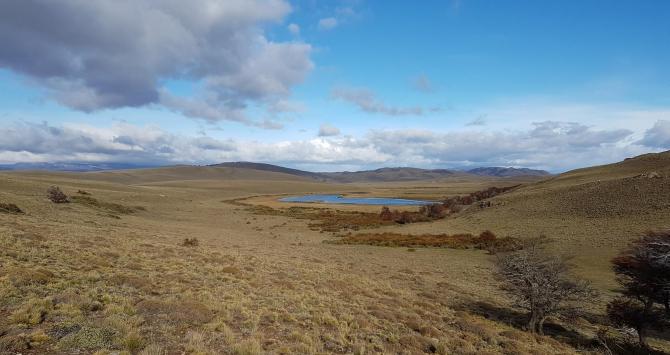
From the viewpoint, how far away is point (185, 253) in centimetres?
2323

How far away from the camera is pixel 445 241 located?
39156 millimetres

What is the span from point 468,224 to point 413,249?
1647 centimetres

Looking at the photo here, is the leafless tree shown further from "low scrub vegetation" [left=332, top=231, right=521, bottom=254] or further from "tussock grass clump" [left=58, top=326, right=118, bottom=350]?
"low scrub vegetation" [left=332, top=231, right=521, bottom=254]

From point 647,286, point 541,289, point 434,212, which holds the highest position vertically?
point 647,286

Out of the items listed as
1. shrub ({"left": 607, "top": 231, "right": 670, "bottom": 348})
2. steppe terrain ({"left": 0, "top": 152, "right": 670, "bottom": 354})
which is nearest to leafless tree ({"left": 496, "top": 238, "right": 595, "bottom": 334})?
steppe terrain ({"left": 0, "top": 152, "right": 670, "bottom": 354})

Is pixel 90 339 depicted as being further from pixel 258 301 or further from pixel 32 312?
pixel 258 301

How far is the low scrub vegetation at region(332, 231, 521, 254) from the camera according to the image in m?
35.4

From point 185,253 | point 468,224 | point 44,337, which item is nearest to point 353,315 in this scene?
point 44,337

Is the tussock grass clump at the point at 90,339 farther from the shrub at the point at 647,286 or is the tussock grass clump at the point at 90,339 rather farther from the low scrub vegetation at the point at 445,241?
the low scrub vegetation at the point at 445,241

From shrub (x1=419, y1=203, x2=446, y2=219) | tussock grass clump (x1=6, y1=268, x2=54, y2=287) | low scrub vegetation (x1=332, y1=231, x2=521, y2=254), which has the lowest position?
low scrub vegetation (x1=332, y1=231, x2=521, y2=254)

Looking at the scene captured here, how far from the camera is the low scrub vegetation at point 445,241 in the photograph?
116 feet

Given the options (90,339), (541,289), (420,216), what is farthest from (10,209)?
(420,216)

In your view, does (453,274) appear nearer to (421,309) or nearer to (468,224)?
(421,309)

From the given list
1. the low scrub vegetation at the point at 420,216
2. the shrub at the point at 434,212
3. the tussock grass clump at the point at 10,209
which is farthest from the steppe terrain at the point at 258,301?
the shrub at the point at 434,212
